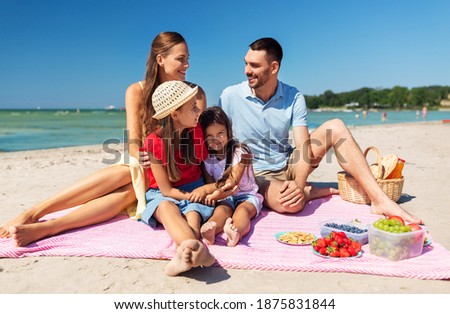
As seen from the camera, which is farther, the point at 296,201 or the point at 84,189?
the point at 296,201

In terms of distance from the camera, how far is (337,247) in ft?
9.93

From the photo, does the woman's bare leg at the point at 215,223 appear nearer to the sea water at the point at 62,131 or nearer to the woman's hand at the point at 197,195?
the woman's hand at the point at 197,195

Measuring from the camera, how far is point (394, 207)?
3932 mm

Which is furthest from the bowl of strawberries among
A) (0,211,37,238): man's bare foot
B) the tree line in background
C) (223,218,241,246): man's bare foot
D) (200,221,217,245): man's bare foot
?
the tree line in background

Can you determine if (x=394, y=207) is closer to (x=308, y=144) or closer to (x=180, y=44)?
(x=308, y=144)

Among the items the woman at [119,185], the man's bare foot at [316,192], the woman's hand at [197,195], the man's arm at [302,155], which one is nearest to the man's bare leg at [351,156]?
the man's arm at [302,155]

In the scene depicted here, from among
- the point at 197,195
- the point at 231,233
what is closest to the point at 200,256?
the point at 231,233

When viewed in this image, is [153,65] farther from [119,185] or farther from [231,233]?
[231,233]

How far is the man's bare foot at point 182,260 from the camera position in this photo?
8.38 feet

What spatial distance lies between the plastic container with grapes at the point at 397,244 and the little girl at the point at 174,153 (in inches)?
54.9

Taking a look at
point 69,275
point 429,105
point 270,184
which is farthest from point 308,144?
point 429,105

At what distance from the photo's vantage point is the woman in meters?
3.46

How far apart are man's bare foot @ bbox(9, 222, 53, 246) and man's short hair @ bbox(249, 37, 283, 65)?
280 centimetres
